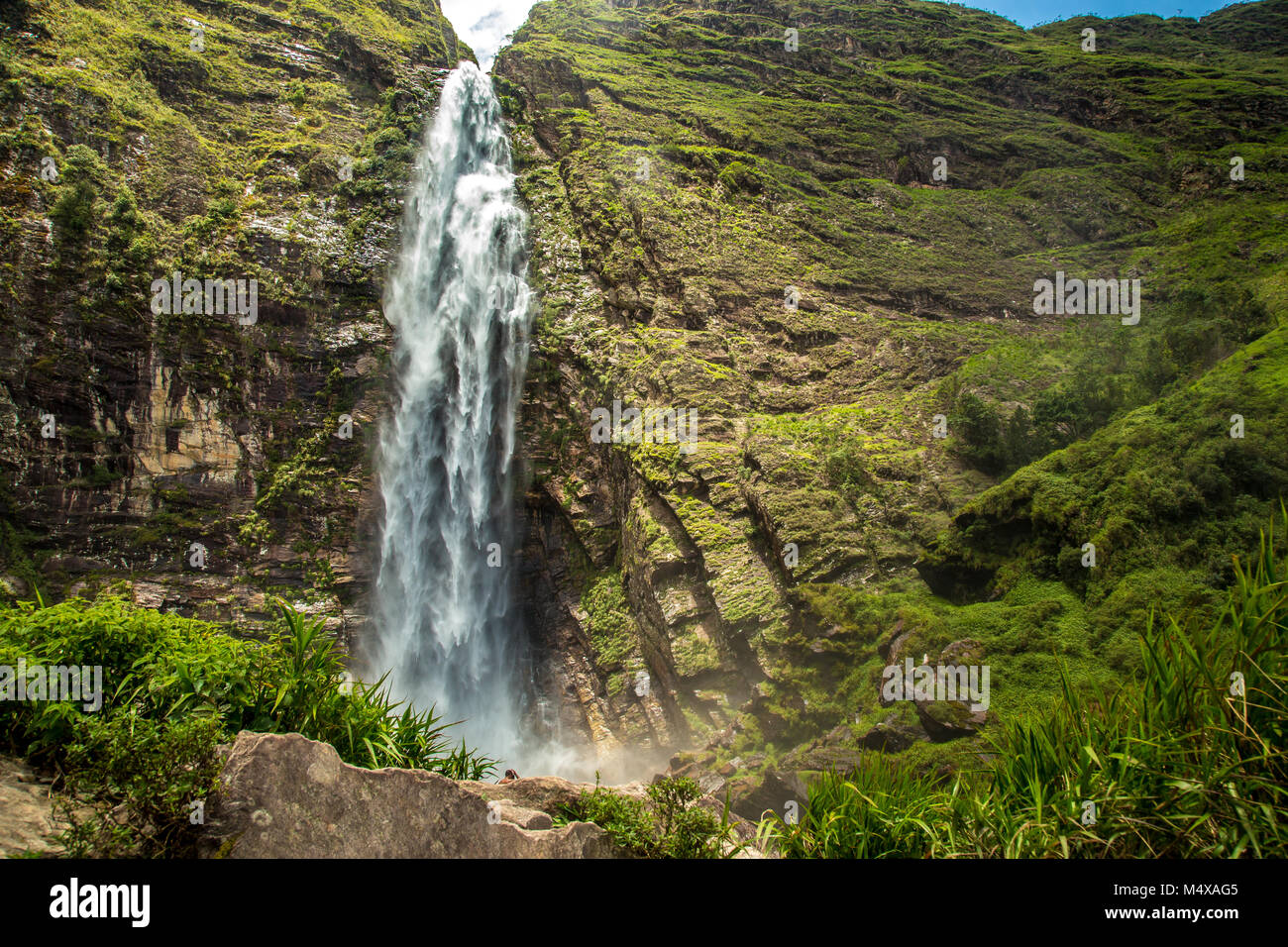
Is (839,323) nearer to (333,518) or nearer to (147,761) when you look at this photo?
(333,518)

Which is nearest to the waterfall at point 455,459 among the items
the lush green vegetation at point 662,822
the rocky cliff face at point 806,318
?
the rocky cliff face at point 806,318

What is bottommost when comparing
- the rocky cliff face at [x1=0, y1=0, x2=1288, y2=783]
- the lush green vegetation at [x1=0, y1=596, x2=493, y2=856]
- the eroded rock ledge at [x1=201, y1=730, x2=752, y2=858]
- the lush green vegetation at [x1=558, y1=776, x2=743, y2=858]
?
the lush green vegetation at [x1=558, y1=776, x2=743, y2=858]

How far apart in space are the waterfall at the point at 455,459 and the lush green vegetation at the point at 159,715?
1514 centimetres

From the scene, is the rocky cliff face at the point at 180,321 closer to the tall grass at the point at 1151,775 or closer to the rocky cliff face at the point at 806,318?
the rocky cliff face at the point at 806,318

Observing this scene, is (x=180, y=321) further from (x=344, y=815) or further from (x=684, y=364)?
(x=344, y=815)

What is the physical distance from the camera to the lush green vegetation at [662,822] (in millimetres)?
6301

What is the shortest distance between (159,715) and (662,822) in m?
4.90

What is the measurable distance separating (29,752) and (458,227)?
957 inches

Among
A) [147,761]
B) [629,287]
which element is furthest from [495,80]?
[147,761]

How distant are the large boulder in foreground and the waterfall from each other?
16.5 m

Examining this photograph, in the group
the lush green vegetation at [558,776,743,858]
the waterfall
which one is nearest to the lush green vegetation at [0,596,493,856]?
the lush green vegetation at [558,776,743,858]

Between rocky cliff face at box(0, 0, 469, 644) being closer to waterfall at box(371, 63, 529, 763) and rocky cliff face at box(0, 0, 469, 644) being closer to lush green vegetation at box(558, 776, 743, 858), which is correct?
waterfall at box(371, 63, 529, 763)

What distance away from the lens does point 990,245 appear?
2850cm

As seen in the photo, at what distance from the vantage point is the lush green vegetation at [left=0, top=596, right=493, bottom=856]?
443 centimetres
